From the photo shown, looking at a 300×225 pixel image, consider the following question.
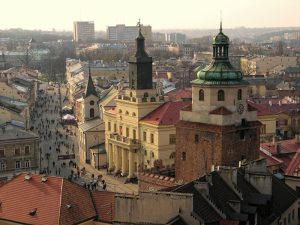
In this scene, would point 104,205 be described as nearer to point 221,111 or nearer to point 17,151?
point 221,111

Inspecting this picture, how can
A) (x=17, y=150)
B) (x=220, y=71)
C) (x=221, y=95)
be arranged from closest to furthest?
(x=221, y=95)
(x=220, y=71)
(x=17, y=150)

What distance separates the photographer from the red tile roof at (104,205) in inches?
1567

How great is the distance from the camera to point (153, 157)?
231 feet

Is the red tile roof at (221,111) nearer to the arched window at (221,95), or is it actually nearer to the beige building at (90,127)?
Result: the arched window at (221,95)

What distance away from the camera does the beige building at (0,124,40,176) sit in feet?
222

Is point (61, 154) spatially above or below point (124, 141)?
below

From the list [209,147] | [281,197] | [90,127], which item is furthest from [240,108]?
[90,127]

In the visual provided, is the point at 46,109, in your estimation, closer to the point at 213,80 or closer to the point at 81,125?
the point at 81,125

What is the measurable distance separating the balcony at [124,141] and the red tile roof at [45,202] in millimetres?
29865

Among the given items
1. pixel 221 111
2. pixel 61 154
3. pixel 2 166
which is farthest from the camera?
pixel 61 154

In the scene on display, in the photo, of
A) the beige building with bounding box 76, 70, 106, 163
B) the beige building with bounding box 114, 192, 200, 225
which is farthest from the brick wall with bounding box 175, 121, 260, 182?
the beige building with bounding box 76, 70, 106, 163

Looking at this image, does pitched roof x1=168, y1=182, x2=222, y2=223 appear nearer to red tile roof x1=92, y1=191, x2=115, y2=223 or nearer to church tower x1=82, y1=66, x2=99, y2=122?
red tile roof x1=92, y1=191, x2=115, y2=223

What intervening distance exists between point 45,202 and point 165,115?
31791 mm

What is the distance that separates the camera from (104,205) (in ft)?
134
